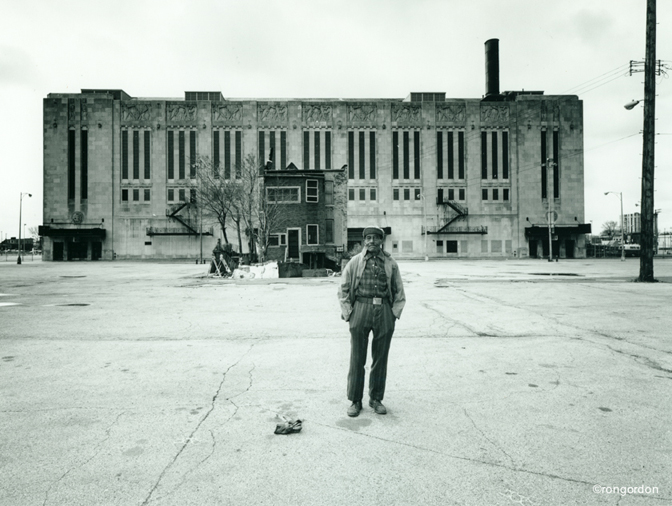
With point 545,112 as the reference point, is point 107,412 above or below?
below

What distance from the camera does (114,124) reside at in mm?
63906

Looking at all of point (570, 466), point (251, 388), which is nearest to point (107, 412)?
point (251, 388)

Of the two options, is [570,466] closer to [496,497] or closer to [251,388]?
[496,497]

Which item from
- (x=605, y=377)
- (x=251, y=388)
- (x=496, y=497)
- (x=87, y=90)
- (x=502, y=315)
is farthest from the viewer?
(x=87, y=90)

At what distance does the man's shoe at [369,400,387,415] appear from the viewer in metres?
4.41

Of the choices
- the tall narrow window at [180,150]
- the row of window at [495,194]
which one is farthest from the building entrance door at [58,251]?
the row of window at [495,194]

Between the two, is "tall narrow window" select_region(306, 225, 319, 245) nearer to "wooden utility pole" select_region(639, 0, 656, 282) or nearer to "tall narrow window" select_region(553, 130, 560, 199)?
"wooden utility pole" select_region(639, 0, 656, 282)

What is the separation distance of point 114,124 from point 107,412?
6869 centimetres

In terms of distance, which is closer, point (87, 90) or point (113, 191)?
point (113, 191)


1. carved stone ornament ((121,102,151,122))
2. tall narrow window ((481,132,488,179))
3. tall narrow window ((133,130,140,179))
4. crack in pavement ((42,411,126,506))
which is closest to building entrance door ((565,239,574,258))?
tall narrow window ((481,132,488,179))

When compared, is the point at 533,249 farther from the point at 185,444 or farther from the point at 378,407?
the point at 185,444

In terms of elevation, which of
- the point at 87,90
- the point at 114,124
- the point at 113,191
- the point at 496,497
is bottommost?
the point at 496,497

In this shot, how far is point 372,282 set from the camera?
4.49 metres

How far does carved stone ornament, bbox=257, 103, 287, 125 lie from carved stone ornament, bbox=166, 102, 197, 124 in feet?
30.3
